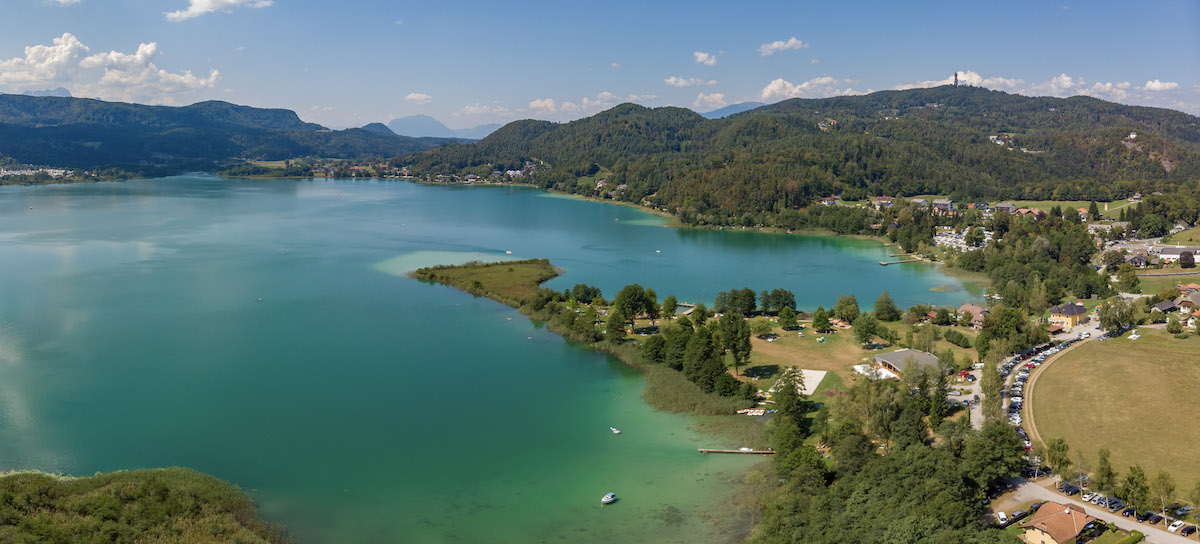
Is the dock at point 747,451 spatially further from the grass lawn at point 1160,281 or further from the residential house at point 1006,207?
the residential house at point 1006,207

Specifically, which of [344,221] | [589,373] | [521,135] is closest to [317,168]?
[521,135]

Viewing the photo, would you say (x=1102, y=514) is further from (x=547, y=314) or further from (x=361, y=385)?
(x=547, y=314)

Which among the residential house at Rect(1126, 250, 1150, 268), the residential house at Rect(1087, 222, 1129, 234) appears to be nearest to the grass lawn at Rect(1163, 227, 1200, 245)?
the residential house at Rect(1087, 222, 1129, 234)

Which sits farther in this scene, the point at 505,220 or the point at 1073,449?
the point at 505,220

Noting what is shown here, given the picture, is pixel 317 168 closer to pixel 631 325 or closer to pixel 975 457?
pixel 631 325

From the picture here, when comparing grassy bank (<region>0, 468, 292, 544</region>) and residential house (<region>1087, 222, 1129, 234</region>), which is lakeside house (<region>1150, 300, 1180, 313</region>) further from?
grassy bank (<region>0, 468, 292, 544</region>)

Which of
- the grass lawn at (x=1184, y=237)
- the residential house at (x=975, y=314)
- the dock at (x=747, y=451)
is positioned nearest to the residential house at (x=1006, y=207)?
the grass lawn at (x=1184, y=237)
